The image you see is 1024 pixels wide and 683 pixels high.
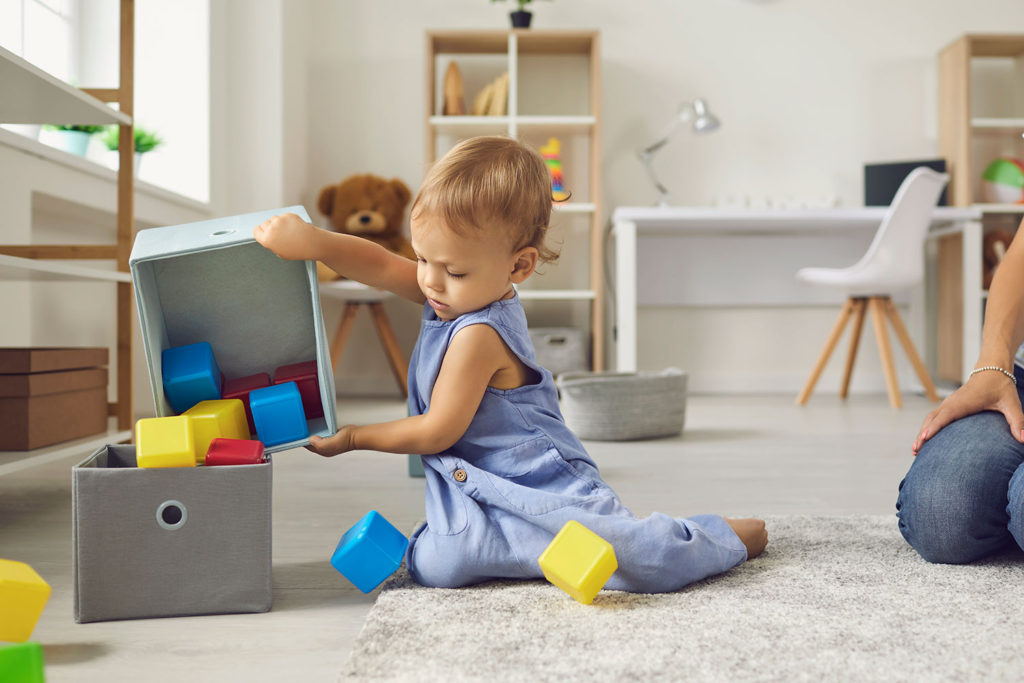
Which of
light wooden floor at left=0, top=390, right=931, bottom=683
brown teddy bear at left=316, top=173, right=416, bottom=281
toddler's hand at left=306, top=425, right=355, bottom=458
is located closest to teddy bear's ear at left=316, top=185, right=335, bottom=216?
brown teddy bear at left=316, top=173, right=416, bottom=281

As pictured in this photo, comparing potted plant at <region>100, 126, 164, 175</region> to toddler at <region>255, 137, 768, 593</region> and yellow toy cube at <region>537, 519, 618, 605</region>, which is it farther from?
yellow toy cube at <region>537, 519, 618, 605</region>

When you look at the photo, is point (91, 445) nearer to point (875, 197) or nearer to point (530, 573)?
point (530, 573)

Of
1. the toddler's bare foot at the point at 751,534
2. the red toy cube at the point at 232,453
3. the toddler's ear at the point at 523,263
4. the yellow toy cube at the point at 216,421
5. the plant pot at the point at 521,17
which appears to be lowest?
the toddler's bare foot at the point at 751,534

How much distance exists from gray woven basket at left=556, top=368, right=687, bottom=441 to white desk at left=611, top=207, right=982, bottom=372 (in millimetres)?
735

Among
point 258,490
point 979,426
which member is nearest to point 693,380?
point 979,426

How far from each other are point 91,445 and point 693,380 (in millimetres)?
2691

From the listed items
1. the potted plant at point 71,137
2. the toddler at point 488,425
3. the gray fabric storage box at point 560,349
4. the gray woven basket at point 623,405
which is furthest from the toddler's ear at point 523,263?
the gray fabric storage box at point 560,349

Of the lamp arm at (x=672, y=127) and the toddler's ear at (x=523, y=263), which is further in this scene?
the lamp arm at (x=672, y=127)

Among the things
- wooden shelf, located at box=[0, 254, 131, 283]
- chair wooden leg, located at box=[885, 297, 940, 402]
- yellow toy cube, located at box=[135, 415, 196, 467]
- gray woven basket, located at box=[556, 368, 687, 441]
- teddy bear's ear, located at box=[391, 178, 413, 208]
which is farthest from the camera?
teddy bear's ear, located at box=[391, 178, 413, 208]

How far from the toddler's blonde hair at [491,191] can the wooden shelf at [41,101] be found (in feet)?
2.19

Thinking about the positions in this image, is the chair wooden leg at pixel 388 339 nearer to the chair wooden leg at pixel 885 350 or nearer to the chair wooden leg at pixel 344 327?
the chair wooden leg at pixel 344 327

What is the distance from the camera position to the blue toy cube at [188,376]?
37.5 inches

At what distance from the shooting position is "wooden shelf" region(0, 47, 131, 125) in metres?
1.21

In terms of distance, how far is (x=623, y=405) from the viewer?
2.11m
